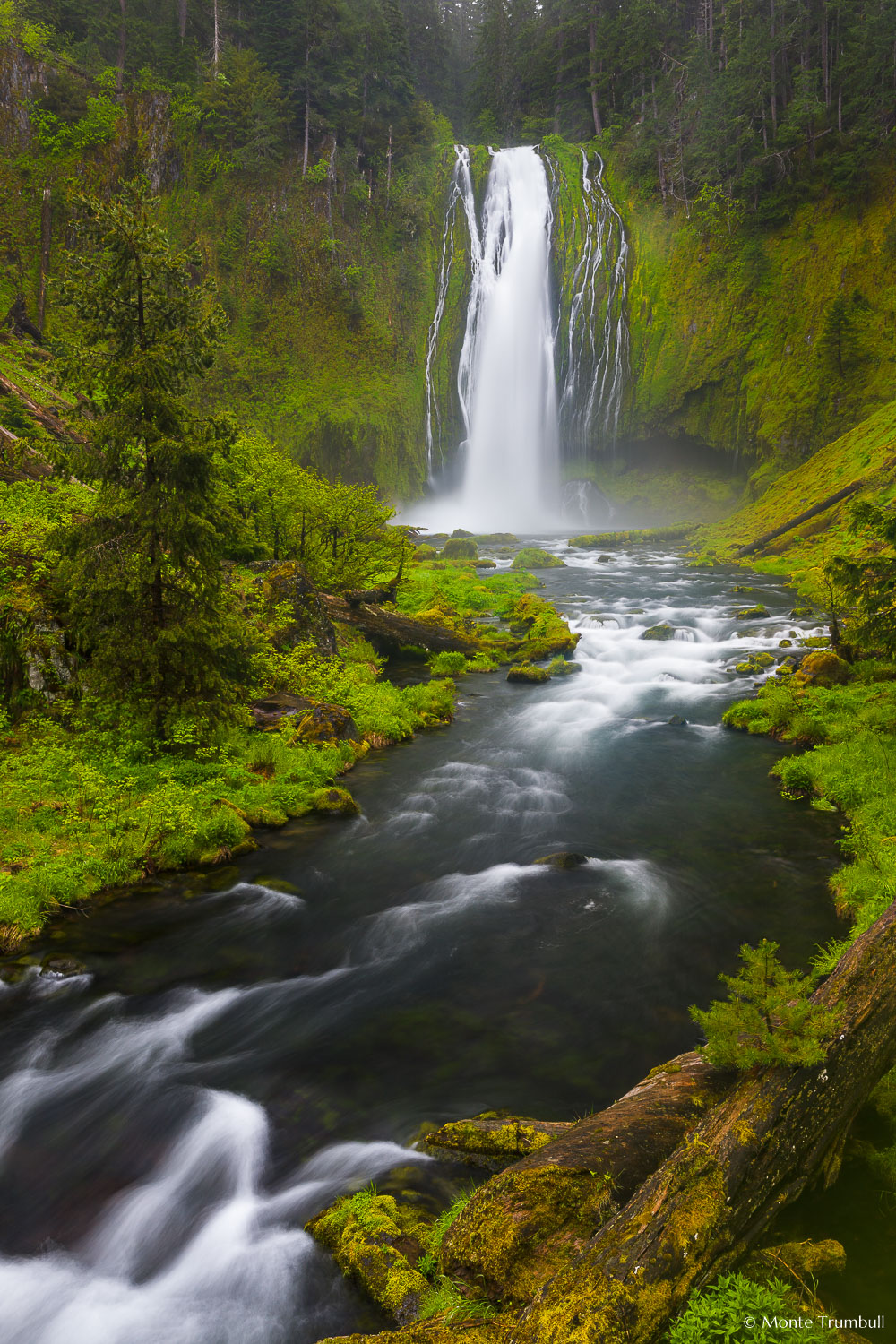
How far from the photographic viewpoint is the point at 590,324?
48.3 meters

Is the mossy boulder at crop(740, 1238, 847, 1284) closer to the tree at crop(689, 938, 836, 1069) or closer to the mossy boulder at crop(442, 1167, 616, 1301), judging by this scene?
the mossy boulder at crop(442, 1167, 616, 1301)

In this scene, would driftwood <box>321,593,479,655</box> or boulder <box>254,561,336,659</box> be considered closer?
boulder <box>254,561,336,659</box>

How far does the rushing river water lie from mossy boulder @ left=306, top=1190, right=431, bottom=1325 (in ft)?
0.52

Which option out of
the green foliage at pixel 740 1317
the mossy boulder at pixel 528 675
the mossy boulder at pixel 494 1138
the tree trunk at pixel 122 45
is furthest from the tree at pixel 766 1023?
the tree trunk at pixel 122 45

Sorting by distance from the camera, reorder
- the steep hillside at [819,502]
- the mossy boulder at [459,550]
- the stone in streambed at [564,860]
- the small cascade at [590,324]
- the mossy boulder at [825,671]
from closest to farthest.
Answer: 1. the stone in streambed at [564,860]
2. the mossy boulder at [825,671]
3. the steep hillside at [819,502]
4. the mossy boulder at [459,550]
5. the small cascade at [590,324]

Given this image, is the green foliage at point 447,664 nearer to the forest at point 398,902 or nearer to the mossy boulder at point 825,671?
the forest at point 398,902

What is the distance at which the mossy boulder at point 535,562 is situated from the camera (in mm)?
31625

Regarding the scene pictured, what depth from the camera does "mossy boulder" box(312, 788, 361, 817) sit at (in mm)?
10438

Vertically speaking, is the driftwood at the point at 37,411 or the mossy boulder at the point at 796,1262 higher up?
the driftwood at the point at 37,411

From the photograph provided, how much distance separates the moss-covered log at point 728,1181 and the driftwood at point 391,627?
45.4ft

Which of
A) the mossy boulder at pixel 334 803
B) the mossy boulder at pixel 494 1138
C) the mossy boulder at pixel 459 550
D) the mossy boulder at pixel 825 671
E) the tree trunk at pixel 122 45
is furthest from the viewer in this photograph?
the tree trunk at pixel 122 45

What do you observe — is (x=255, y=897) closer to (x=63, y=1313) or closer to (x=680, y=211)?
(x=63, y=1313)

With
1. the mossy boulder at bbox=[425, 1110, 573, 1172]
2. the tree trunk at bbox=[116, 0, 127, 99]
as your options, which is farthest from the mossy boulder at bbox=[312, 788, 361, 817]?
the tree trunk at bbox=[116, 0, 127, 99]

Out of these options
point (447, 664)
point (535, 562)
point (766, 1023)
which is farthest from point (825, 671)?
point (535, 562)
